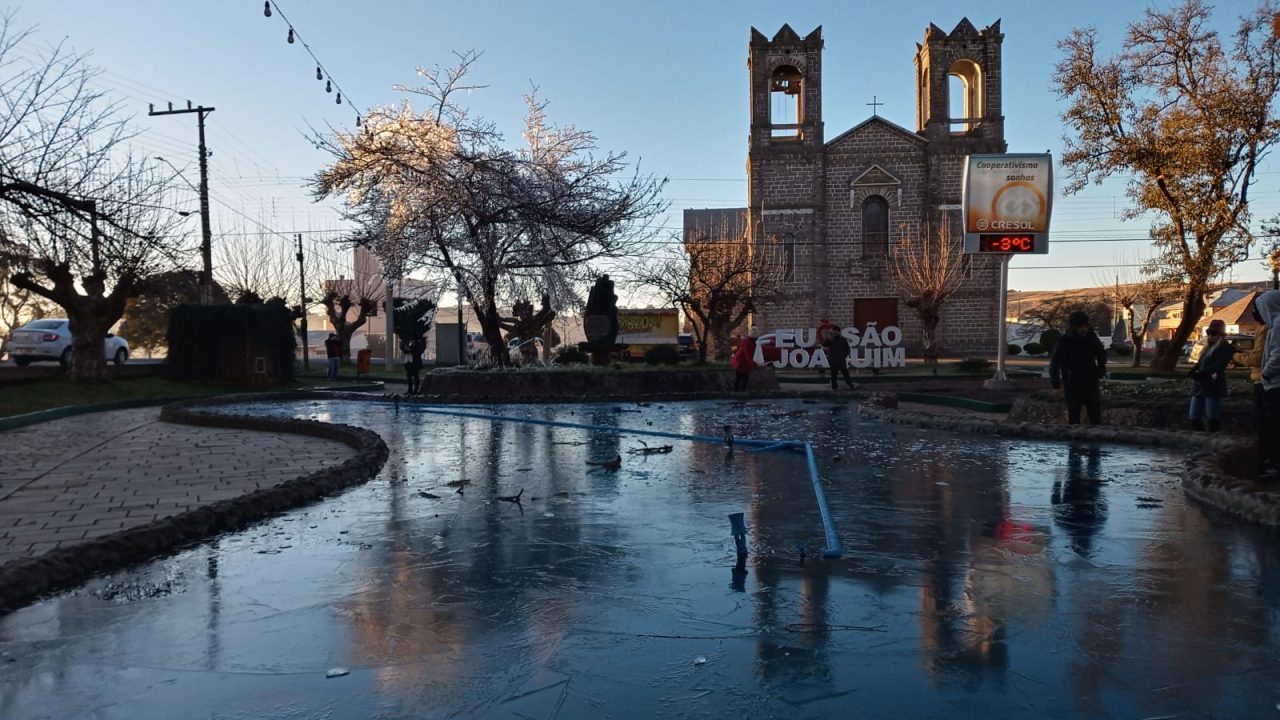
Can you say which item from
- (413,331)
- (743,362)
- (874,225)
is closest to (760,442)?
(743,362)

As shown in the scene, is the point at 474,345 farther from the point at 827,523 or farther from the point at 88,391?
the point at 827,523

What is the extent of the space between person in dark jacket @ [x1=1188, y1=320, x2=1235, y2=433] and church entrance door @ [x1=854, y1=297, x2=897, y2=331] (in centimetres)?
3323

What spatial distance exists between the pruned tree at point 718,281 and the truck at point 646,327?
6.26 meters

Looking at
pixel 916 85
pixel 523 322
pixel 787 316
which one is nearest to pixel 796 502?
pixel 523 322

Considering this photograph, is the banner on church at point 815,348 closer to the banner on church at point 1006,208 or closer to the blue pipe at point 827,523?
the banner on church at point 1006,208

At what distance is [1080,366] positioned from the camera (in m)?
11.2

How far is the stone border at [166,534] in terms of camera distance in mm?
4516

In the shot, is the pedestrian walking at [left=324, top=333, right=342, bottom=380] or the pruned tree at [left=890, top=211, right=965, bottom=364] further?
the pruned tree at [left=890, top=211, right=965, bottom=364]

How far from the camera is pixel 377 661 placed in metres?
3.49

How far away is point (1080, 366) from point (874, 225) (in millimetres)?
35541

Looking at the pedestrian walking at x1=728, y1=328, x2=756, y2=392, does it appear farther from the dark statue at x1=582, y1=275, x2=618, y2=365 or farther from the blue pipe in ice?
the blue pipe in ice

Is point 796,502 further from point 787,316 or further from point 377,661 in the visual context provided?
point 787,316

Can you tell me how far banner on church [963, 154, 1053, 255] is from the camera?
76.3ft

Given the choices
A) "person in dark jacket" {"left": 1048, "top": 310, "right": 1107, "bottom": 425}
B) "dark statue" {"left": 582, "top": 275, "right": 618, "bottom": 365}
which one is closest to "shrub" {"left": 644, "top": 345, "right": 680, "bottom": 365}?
"dark statue" {"left": 582, "top": 275, "right": 618, "bottom": 365}
